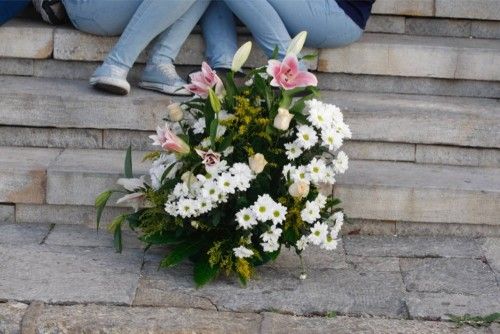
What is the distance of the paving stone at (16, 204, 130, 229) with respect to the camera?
469 cm

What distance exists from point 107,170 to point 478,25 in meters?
2.19

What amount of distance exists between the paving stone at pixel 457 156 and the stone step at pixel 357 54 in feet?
1.47

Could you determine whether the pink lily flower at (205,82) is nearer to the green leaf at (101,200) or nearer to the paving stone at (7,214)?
the green leaf at (101,200)

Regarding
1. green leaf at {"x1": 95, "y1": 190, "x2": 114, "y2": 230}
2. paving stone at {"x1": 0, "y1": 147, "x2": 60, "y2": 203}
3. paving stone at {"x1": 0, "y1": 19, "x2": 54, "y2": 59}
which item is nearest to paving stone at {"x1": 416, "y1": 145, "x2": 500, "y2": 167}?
green leaf at {"x1": 95, "y1": 190, "x2": 114, "y2": 230}

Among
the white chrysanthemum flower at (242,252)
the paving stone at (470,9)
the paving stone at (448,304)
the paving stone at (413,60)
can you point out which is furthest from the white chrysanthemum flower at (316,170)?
the paving stone at (470,9)

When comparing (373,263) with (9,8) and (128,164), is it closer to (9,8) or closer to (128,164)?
(128,164)

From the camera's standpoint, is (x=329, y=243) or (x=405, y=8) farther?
(x=405, y=8)

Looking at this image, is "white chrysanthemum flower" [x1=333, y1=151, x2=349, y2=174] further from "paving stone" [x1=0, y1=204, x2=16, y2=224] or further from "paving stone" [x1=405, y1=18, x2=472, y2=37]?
"paving stone" [x1=405, y1=18, x2=472, y2=37]

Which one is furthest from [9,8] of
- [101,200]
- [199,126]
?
[199,126]

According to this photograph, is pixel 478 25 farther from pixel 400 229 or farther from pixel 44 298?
pixel 44 298

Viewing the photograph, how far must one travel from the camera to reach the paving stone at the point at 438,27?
5637mm

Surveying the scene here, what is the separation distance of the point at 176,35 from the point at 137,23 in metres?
0.21

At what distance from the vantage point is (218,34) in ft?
16.9

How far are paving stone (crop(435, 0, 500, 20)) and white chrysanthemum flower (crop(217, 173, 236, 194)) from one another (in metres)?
2.08
